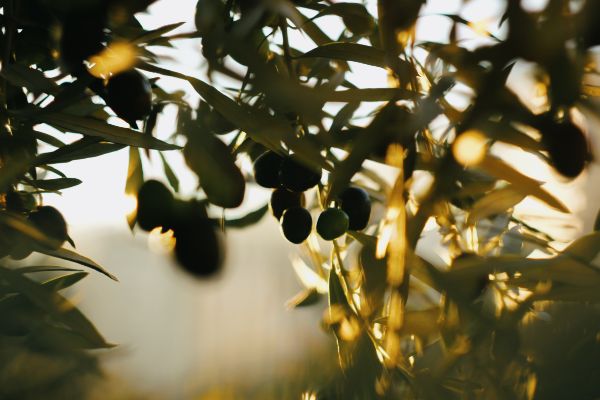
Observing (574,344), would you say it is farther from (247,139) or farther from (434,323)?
(247,139)

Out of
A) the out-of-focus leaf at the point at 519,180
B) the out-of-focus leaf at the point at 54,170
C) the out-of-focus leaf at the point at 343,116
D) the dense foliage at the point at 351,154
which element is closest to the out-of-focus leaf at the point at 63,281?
the dense foliage at the point at 351,154

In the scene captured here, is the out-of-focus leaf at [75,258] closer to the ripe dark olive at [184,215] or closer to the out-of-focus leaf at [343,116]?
the ripe dark olive at [184,215]

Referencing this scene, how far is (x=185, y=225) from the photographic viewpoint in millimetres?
507

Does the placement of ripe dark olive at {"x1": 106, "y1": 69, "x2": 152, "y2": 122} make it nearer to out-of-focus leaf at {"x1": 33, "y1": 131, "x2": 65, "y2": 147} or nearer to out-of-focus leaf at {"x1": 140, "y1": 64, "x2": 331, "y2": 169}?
out-of-focus leaf at {"x1": 140, "y1": 64, "x2": 331, "y2": 169}

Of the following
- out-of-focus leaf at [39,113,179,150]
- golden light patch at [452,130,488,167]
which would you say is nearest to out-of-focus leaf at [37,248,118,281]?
out-of-focus leaf at [39,113,179,150]

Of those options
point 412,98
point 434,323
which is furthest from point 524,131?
point 434,323

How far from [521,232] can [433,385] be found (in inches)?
13.3

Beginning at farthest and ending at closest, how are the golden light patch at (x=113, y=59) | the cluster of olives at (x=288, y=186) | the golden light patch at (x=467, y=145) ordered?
1. the cluster of olives at (x=288, y=186)
2. the golden light patch at (x=113, y=59)
3. the golden light patch at (x=467, y=145)

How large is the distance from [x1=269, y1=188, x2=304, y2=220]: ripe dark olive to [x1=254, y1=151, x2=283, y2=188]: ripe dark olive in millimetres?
25

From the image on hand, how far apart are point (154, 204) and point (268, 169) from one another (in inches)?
4.7

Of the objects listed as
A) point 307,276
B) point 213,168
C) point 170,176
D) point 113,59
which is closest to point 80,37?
point 113,59

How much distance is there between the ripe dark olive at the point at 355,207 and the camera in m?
0.60

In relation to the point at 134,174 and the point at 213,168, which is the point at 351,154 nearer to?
the point at 213,168

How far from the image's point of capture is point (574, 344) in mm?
709
